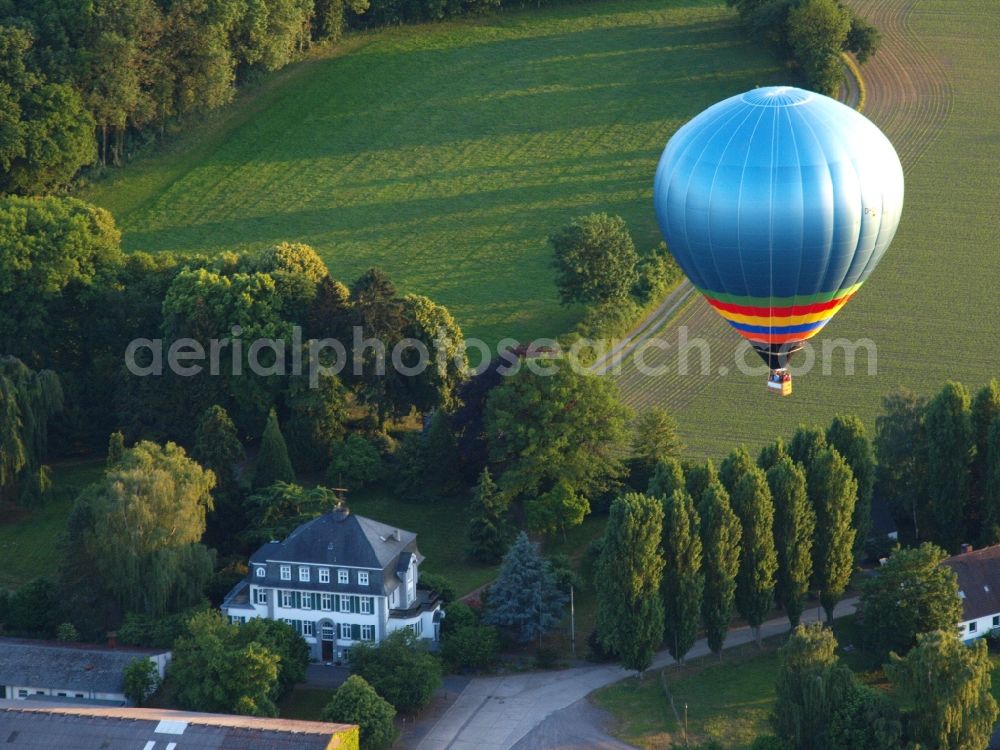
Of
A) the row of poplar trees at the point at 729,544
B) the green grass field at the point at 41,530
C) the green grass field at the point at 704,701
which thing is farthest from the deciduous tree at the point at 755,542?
the green grass field at the point at 41,530

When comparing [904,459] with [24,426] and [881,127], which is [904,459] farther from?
[881,127]

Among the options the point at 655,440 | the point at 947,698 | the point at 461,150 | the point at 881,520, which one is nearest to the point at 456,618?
the point at 655,440

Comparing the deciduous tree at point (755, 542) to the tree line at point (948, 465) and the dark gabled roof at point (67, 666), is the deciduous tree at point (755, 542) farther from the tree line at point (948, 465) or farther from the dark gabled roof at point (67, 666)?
the dark gabled roof at point (67, 666)

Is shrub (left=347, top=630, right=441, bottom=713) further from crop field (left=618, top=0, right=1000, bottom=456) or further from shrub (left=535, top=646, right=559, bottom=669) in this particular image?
crop field (left=618, top=0, right=1000, bottom=456)

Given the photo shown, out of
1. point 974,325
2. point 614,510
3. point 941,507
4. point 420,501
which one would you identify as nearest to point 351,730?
point 614,510

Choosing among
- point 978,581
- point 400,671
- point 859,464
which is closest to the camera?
point 400,671
